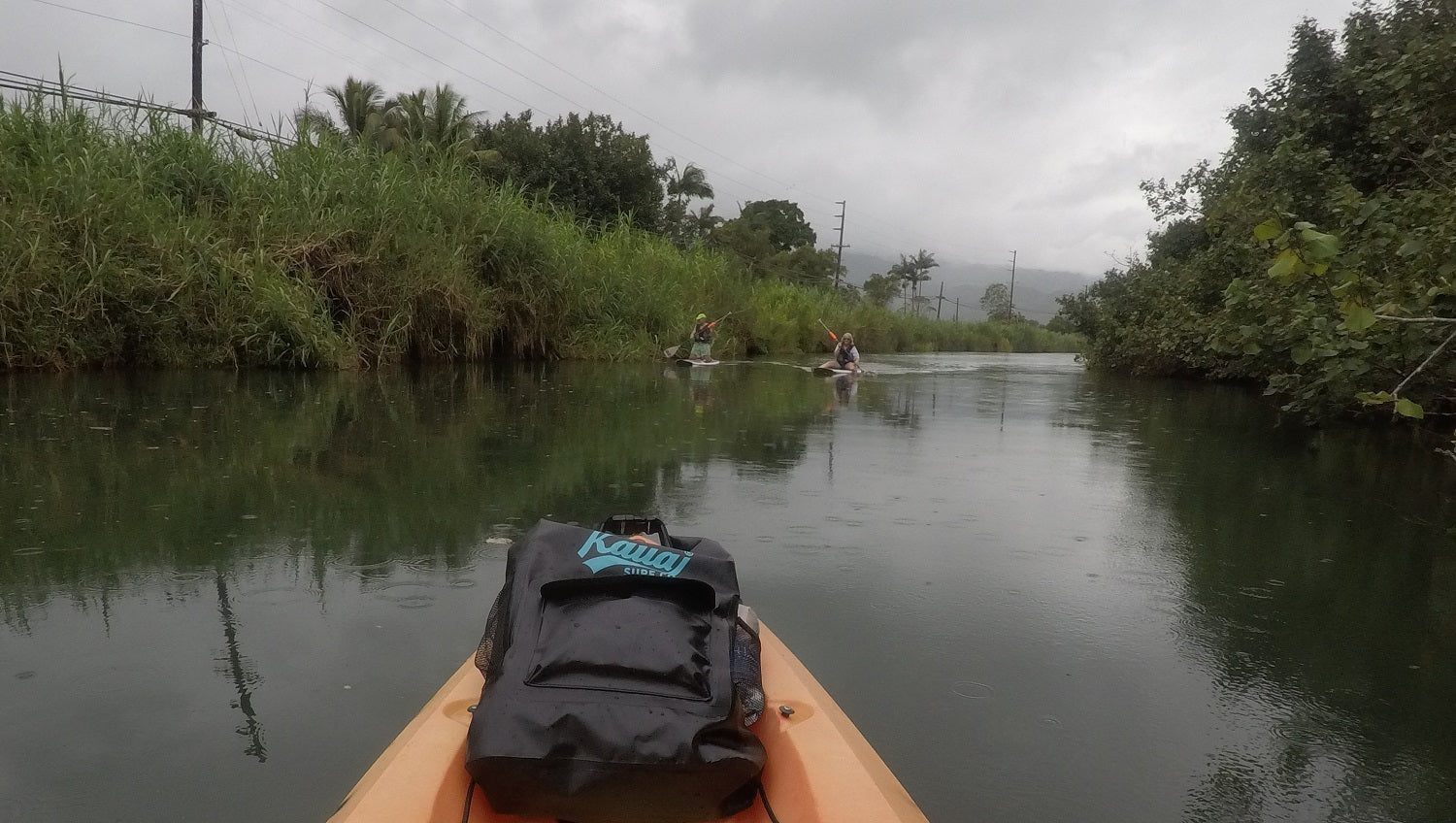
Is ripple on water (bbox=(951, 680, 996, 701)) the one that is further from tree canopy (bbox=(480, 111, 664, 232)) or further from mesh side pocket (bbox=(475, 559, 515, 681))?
tree canopy (bbox=(480, 111, 664, 232))

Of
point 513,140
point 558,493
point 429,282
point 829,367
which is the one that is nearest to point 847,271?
point 513,140

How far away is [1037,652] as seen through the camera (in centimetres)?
296

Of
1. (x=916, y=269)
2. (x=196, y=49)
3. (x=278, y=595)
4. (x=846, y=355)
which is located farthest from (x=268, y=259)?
(x=916, y=269)

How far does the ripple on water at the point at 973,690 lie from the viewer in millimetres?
2615

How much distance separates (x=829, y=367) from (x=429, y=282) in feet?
23.4

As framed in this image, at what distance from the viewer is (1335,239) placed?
95.5 inches

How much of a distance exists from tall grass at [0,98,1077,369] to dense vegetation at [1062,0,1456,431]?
10527 millimetres

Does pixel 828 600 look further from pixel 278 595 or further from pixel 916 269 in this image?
pixel 916 269

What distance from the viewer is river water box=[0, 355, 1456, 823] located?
86.2 inches

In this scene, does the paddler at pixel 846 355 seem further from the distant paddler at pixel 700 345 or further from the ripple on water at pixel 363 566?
the ripple on water at pixel 363 566

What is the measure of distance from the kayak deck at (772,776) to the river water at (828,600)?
13.1 inches

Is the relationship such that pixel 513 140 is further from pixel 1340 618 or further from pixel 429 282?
pixel 1340 618

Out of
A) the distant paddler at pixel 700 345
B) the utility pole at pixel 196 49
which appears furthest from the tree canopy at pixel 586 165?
the distant paddler at pixel 700 345

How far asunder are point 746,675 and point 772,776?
23 cm
